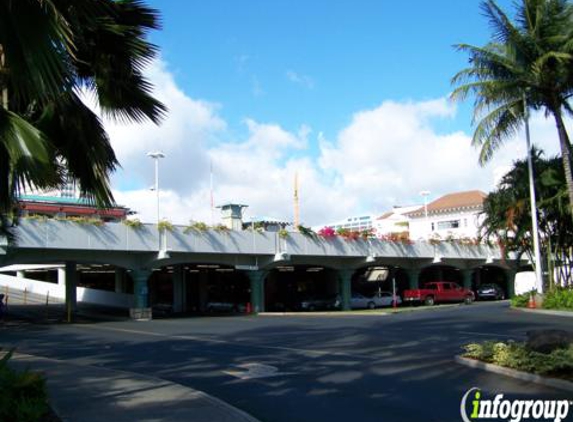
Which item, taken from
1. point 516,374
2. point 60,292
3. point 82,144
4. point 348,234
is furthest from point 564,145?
point 60,292

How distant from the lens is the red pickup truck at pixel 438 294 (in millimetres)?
46625

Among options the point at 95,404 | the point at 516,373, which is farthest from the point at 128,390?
the point at 516,373

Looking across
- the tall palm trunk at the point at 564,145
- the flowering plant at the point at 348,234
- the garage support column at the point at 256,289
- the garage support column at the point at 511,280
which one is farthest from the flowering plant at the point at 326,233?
the garage support column at the point at 511,280

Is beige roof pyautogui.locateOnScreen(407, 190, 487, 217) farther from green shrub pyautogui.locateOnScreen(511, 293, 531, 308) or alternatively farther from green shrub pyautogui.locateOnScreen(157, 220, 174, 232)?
green shrub pyautogui.locateOnScreen(157, 220, 174, 232)

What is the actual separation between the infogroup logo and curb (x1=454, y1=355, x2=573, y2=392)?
38.8 inches

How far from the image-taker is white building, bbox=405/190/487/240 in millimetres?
77000

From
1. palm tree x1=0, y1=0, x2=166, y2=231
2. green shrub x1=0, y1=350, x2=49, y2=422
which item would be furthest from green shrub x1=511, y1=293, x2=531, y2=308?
green shrub x1=0, y1=350, x2=49, y2=422

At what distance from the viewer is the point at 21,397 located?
7289 millimetres

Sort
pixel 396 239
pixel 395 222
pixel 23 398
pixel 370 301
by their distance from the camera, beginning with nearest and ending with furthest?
pixel 23 398 < pixel 396 239 < pixel 370 301 < pixel 395 222

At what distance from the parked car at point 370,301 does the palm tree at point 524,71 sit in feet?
61.4

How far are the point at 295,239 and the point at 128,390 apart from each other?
3003cm

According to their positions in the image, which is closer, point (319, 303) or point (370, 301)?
point (319, 303)

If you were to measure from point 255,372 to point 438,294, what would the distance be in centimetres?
3636

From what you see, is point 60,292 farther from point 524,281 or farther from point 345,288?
point 524,281
